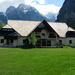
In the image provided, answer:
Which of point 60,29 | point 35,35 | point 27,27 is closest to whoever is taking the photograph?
point 35,35

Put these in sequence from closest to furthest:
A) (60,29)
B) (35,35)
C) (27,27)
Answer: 1. (35,35)
2. (27,27)
3. (60,29)

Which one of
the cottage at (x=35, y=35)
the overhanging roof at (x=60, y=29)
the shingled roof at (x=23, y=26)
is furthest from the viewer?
the overhanging roof at (x=60, y=29)

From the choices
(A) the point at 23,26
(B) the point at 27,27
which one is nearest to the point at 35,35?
(B) the point at 27,27

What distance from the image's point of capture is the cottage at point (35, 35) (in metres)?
75.6

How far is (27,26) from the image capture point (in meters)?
79.5

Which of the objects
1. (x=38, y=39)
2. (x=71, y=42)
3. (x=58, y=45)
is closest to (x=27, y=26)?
(x=38, y=39)

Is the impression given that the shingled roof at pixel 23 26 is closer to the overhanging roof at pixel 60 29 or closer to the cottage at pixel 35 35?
the cottage at pixel 35 35

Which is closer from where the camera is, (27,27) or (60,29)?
(27,27)

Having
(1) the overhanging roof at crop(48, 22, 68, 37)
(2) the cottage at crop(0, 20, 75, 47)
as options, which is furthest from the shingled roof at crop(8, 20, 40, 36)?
(1) the overhanging roof at crop(48, 22, 68, 37)

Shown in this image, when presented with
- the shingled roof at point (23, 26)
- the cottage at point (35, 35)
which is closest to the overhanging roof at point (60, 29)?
the cottage at point (35, 35)

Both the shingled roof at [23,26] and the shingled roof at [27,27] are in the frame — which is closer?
the shingled roof at [23,26]

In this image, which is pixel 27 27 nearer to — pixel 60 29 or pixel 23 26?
pixel 23 26

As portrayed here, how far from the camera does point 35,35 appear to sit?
7638cm

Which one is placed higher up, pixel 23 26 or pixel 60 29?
A: pixel 23 26
